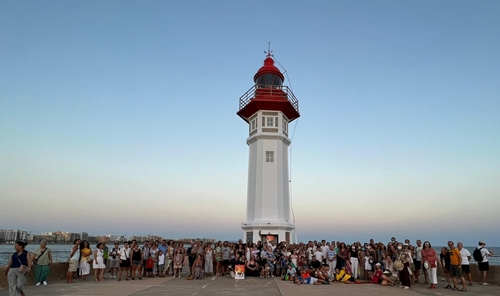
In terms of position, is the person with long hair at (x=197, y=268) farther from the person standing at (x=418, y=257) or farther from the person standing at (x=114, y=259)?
the person standing at (x=418, y=257)

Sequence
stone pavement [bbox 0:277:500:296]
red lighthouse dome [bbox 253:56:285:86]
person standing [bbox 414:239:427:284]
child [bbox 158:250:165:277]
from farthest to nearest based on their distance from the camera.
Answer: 1. red lighthouse dome [bbox 253:56:285:86]
2. child [bbox 158:250:165:277]
3. person standing [bbox 414:239:427:284]
4. stone pavement [bbox 0:277:500:296]

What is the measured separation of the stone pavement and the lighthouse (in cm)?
767

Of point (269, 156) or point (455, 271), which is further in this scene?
point (269, 156)

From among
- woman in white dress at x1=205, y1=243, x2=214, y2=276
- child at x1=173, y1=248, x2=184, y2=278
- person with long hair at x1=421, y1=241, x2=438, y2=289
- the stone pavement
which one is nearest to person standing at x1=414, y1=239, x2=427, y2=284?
the stone pavement

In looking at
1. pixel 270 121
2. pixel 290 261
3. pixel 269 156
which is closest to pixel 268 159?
pixel 269 156

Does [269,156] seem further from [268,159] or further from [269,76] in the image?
[269,76]

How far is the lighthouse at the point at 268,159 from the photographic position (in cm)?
2062

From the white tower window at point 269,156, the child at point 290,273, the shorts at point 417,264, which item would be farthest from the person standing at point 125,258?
the shorts at point 417,264

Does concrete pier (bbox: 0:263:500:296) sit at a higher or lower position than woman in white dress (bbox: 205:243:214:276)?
lower

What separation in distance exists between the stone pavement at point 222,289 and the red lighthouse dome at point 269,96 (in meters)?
12.0

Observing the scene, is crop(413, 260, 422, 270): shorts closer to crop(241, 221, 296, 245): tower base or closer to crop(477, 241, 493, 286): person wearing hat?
crop(477, 241, 493, 286): person wearing hat

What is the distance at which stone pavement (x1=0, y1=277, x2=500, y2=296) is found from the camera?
1030 cm

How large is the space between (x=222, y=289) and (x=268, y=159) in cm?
1124

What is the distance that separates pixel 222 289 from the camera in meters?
11.2
